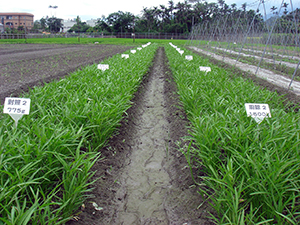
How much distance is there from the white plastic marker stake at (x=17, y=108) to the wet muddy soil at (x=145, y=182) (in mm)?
968

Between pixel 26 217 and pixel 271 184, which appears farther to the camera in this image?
pixel 271 184

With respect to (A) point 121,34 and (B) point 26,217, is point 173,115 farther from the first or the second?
(A) point 121,34

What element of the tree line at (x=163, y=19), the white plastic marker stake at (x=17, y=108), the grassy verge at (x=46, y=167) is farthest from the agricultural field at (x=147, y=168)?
the tree line at (x=163, y=19)

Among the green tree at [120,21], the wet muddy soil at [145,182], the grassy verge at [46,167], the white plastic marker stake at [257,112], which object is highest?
the green tree at [120,21]

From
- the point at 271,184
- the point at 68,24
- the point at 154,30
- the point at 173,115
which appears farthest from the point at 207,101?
the point at 68,24

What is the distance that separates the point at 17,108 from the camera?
241 cm

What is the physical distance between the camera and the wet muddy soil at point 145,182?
1968 mm

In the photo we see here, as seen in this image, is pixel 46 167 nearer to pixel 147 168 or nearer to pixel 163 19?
pixel 147 168

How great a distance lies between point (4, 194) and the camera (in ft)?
4.81

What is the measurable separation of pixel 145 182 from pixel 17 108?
1600 mm

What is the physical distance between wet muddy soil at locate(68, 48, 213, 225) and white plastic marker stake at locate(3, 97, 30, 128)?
968 mm

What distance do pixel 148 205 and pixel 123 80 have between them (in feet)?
11.1

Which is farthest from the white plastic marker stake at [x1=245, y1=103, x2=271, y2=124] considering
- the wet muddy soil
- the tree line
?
the tree line

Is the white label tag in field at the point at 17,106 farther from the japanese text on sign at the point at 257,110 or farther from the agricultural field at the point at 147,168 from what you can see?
the japanese text on sign at the point at 257,110
